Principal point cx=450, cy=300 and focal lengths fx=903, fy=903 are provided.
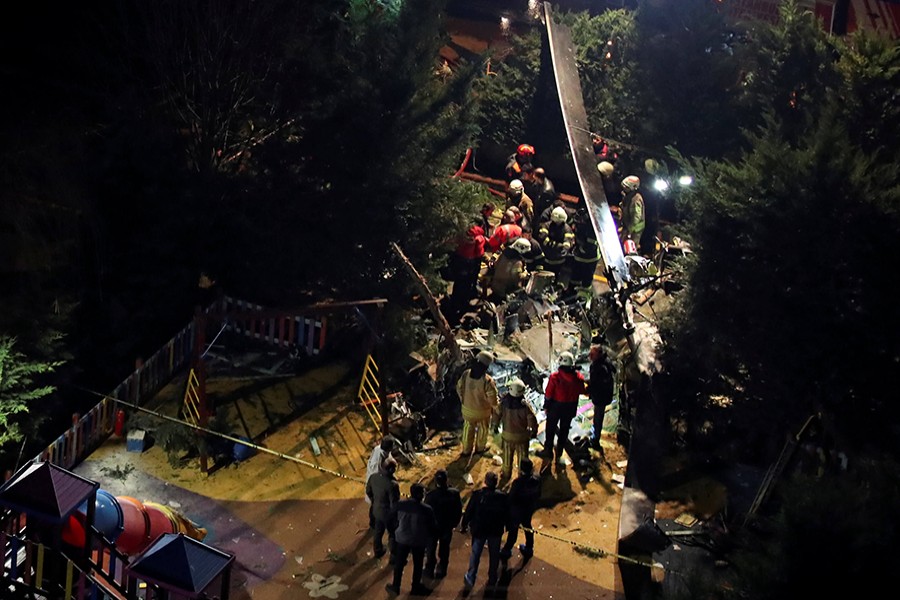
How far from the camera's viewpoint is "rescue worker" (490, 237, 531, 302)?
17.4 m

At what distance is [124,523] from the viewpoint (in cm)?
877

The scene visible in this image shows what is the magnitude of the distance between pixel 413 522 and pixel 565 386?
3.81 meters

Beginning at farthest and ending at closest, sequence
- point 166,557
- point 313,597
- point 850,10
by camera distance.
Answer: point 850,10, point 313,597, point 166,557

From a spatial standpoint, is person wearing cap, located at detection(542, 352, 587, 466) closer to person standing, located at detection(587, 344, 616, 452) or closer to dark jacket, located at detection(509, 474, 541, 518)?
person standing, located at detection(587, 344, 616, 452)

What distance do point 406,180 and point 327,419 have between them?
434cm

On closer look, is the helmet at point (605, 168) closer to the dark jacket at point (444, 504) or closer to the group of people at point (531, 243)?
the group of people at point (531, 243)

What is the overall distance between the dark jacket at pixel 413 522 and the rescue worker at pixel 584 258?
9.15m

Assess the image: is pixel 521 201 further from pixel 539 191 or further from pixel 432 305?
pixel 432 305

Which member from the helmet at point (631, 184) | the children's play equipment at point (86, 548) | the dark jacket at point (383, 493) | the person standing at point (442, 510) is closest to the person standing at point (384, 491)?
the dark jacket at point (383, 493)

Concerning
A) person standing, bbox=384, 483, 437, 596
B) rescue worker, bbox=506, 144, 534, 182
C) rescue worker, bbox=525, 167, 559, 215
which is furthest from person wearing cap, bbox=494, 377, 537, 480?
rescue worker, bbox=506, 144, 534, 182

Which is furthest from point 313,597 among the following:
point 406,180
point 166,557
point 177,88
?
point 177,88

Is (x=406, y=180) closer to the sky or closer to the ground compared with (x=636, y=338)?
closer to the sky

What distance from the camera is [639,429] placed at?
13695 mm

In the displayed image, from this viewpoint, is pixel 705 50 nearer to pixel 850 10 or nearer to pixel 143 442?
pixel 850 10
